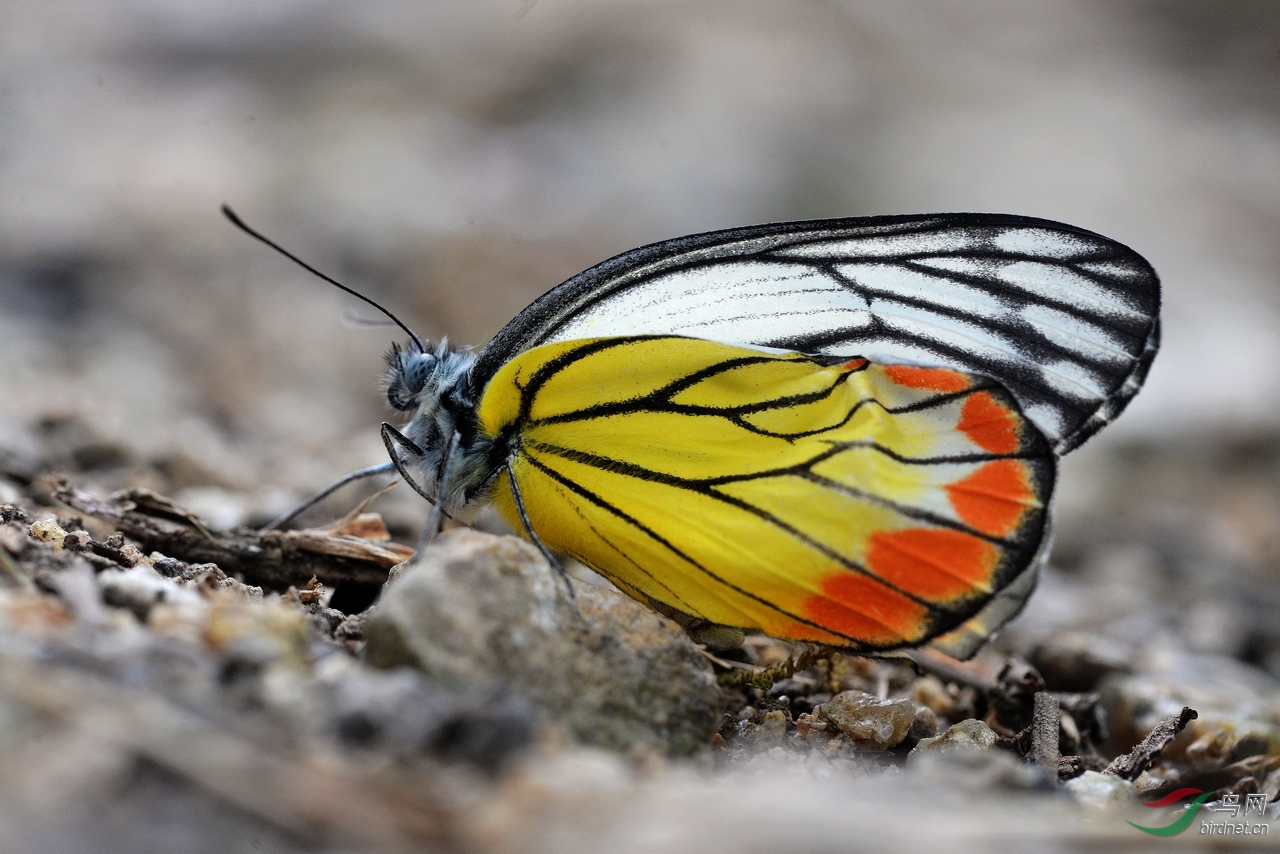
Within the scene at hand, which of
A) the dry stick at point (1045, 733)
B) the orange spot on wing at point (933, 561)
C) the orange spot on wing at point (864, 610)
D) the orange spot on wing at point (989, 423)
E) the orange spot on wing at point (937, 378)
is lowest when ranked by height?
the dry stick at point (1045, 733)

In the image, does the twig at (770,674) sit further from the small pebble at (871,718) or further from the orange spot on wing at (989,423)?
the orange spot on wing at (989,423)

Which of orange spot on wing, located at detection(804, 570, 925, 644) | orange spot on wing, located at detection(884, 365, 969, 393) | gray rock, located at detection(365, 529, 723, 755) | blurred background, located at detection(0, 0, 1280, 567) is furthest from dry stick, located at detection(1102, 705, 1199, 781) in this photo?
blurred background, located at detection(0, 0, 1280, 567)

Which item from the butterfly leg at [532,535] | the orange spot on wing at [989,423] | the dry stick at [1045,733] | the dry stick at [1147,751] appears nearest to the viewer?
the butterfly leg at [532,535]

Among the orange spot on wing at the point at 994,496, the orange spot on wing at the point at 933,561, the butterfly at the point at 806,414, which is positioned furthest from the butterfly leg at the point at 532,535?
the orange spot on wing at the point at 994,496

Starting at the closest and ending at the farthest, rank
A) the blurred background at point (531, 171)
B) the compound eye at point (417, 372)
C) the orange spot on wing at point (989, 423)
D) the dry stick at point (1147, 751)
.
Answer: the dry stick at point (1147, 751) < the orange spot on wing at point (989, 423) < the compound eye at point (417, 372) < the blurred background at point (531, 171)

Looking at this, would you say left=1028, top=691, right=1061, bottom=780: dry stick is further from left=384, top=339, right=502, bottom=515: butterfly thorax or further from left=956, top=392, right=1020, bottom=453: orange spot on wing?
left=384, top=339, right=502, bottom=515: butterfly thorax

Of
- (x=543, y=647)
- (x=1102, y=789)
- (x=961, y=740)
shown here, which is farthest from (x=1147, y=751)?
(x=543, y=647)

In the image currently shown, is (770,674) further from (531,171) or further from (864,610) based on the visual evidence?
(531,171)
